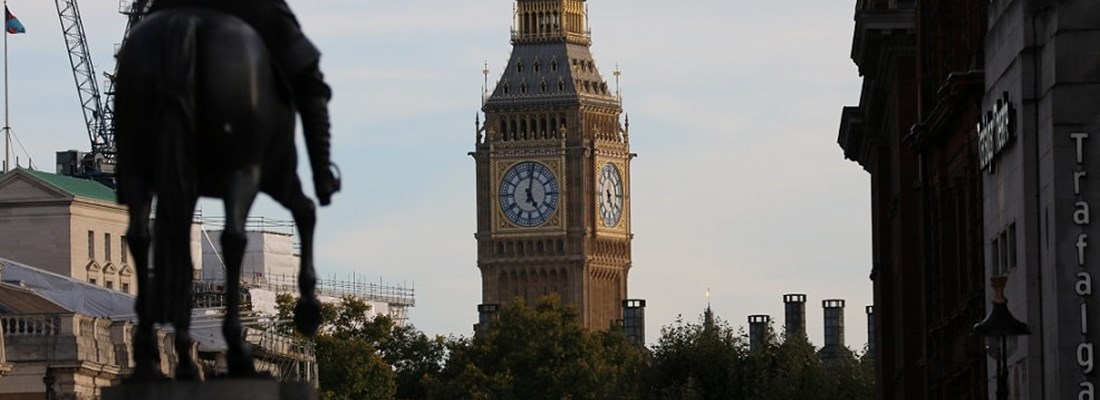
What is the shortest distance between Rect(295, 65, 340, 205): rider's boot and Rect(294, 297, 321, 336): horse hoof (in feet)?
1.74

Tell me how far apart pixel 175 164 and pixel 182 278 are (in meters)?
0.58

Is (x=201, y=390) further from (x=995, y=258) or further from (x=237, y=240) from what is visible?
(x=995, y=258)

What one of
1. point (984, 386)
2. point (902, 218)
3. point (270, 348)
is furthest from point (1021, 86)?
point (270, 348)

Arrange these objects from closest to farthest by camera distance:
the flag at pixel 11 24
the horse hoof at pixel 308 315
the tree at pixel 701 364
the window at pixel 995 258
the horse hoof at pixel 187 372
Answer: the horse hoof at pixel 187 372 → the horse hoof at pixel 308 315 → the window at pixel 995 258 → the tree at pixel 701 364 → the flag at pixel 11 24

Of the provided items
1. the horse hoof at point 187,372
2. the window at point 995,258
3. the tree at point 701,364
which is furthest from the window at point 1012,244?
the tree at point 701,364

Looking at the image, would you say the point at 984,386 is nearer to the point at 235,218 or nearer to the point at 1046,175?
the point at 1046,175

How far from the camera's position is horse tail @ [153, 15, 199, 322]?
61.8 ft

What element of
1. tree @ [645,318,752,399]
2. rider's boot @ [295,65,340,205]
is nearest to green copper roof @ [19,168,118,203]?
tree @ [645,318,752,399]

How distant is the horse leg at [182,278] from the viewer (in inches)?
749

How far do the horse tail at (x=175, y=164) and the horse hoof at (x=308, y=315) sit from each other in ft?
2.06

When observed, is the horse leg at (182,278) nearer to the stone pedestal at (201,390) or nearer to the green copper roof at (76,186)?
the stone pedestal at (201,390)

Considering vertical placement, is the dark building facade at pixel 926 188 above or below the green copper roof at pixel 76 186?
below

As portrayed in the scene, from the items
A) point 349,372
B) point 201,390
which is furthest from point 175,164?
point 349,372

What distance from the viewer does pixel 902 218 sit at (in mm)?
81688
